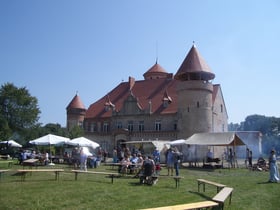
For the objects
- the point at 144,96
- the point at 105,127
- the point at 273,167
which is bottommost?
the point at 273,167

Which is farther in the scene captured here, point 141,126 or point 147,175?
point 141,126

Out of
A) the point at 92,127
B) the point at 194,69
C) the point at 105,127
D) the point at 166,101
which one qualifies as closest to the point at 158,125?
the point at 166,101

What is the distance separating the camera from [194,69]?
4162cm

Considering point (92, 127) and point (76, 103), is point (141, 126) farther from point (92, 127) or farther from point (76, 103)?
point (76, 103)

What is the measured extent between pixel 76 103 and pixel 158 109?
53.1ft

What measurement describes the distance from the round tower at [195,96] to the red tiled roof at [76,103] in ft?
66.4

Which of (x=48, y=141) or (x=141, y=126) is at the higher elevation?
(x=141, y=126)

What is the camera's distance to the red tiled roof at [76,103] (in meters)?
56.4

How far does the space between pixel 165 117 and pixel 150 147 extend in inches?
→ 365

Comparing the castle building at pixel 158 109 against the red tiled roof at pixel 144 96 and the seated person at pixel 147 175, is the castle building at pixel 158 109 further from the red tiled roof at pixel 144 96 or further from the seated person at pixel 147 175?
the seated person at pixel 147 175

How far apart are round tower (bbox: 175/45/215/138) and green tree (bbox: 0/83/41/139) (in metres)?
21.4

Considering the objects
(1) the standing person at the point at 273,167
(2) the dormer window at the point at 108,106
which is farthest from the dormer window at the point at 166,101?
(1) the standing person at the point at 273,167

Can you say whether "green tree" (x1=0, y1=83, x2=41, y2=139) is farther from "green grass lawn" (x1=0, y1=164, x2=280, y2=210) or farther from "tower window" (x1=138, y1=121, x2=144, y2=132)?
"green grass lawn" (x1=0, y1=164, x2=280, y2=210)

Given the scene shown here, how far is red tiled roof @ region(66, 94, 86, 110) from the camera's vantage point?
56406 mm
